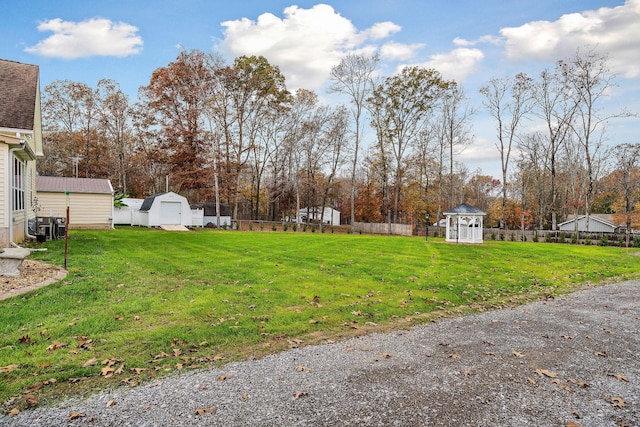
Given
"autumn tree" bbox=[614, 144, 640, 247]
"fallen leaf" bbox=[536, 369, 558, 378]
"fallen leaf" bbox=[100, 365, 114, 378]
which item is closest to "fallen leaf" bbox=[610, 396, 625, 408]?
"fallen leaf" bbox=[536, 369, 558, 378]

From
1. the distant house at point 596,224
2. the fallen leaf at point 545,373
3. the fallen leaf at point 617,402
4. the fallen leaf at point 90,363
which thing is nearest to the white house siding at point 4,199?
the fallen leaf at point 90,363

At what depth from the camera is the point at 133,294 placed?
6719 mm

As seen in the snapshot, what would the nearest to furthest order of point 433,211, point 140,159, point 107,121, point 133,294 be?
point 133,294, point 107,121, point 140,159, point 433,211

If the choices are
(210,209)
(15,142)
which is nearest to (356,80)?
(210,209)

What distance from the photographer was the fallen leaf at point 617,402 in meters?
3.31

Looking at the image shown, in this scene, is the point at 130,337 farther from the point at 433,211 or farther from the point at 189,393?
the point at 433,211

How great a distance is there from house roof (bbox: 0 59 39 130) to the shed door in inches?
506

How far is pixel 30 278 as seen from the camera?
722 cm

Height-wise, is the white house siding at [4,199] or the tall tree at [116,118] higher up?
the tall tree at [116,118]

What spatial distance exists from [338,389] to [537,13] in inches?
679

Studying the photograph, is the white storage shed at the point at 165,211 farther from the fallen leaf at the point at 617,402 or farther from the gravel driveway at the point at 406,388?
the fallen leaf at the point at 617,402

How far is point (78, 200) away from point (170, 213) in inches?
261

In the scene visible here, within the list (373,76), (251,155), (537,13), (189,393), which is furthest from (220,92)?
(189,393)

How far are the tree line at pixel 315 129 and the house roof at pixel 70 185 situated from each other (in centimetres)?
909
